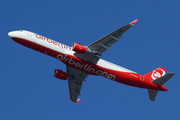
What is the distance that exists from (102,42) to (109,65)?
655cm

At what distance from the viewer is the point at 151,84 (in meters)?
71.7

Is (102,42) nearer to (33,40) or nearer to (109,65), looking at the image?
(109,65)

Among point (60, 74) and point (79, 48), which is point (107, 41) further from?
point (60, 74)

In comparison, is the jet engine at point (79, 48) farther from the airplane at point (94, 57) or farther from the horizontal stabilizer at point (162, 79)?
the horizontal stabilizer at point (162, 79)

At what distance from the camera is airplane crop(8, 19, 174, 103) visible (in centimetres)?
6638

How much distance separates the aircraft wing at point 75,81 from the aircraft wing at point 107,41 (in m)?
9.96

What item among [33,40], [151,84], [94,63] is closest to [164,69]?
[151,84]

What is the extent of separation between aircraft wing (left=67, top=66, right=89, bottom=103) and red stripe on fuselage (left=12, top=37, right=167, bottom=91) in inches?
240

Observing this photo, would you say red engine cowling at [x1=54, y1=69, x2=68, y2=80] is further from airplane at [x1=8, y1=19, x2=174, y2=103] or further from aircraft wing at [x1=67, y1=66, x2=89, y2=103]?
airplane at [x1=8, y1=19, x2=174, y2=103]

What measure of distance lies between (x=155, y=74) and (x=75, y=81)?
18.9m

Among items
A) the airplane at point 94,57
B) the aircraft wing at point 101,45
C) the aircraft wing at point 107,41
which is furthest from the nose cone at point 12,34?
the aircraft wing at point 107,41

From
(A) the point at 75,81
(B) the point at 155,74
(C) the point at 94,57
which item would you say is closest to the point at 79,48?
(C) the point at 94,57

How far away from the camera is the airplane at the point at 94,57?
6638 cm

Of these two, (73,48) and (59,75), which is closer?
(73,48)
